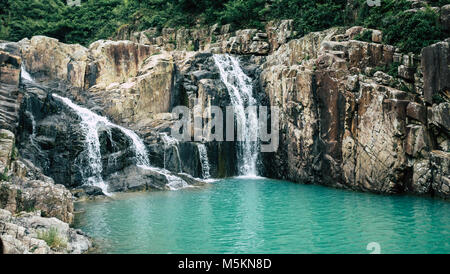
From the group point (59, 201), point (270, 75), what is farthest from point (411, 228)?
point (270, 75)

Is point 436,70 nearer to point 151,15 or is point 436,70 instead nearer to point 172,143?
point 172,143

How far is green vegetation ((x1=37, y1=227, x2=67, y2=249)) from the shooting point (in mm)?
11023

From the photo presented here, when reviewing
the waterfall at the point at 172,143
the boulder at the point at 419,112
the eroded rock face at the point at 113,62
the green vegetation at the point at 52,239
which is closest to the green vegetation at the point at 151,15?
the boulder at the point at 419,112

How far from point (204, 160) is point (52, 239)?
16393 millimetres

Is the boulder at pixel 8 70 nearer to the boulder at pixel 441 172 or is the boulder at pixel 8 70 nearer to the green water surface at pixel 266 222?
the green water surface at pixel 266 222

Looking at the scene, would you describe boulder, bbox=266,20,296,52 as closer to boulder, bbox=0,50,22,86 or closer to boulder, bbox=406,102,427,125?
boulder, bbox=406,102,427,125

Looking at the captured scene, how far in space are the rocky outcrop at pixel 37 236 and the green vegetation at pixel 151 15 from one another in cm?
2283

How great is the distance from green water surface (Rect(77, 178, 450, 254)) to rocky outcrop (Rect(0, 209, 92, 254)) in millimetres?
1024

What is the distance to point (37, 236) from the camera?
11.1m

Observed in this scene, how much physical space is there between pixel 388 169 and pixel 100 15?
36.2 m

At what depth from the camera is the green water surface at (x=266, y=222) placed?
1270 cm

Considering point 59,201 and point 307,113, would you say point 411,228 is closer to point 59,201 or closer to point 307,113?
point 307,113

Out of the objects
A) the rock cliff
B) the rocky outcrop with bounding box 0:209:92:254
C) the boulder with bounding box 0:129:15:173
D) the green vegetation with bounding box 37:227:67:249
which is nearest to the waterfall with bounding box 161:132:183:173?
the rock cliff

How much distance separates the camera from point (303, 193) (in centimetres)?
2166
